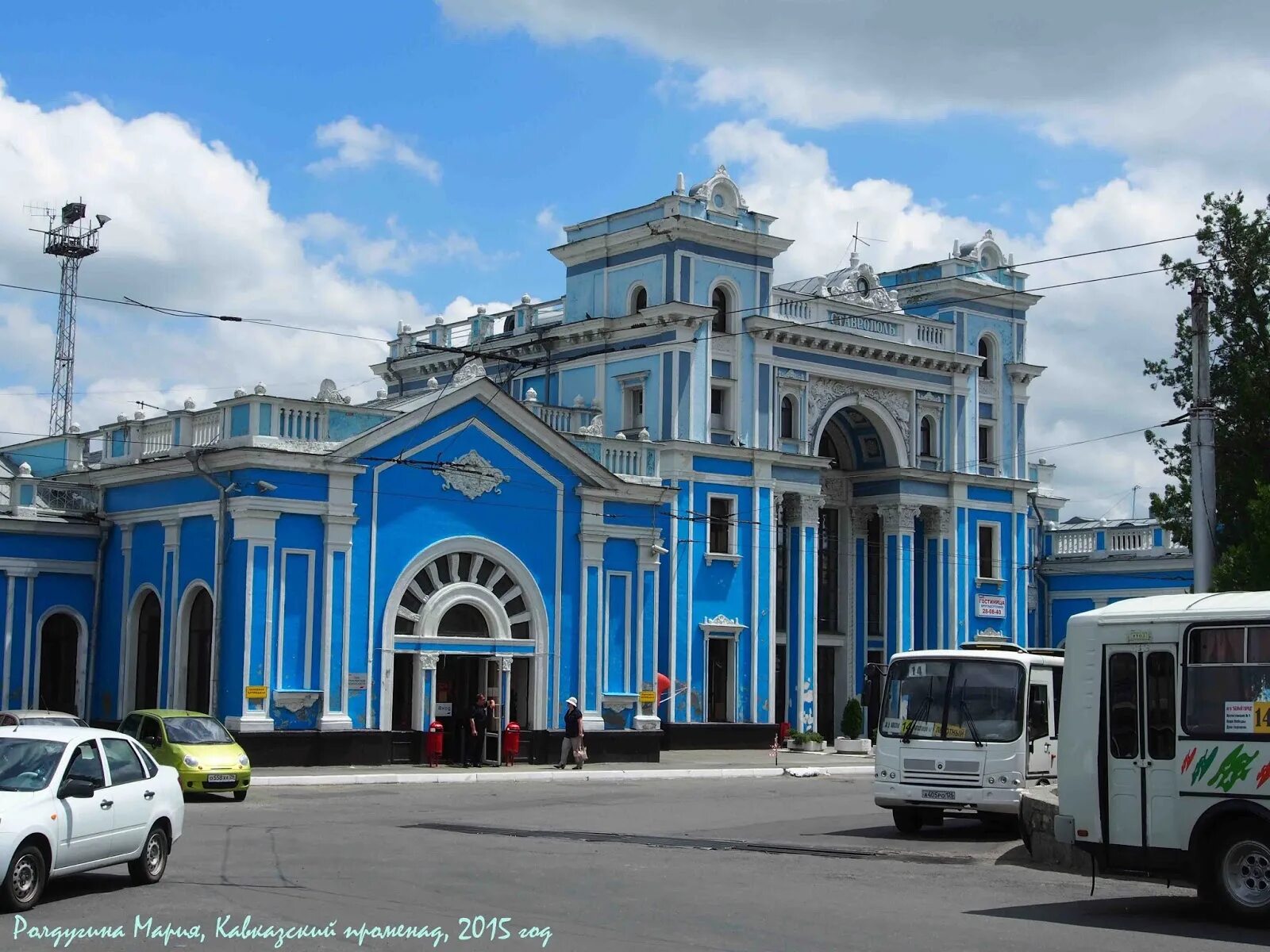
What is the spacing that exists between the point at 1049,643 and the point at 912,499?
1032 centimetres

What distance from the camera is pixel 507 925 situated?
12570mm

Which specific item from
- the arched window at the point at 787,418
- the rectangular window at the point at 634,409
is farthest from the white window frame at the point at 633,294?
the arched window at the point at 787,418

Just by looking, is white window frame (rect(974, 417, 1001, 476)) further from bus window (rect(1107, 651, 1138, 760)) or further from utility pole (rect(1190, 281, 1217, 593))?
bus window (rect(1107, 651, 1138, 760))

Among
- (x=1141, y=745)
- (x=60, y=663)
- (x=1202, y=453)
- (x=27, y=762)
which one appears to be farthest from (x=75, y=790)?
(x=60, y=663)

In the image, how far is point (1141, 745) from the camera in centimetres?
1452

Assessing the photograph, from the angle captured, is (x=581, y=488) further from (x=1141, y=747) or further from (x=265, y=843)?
(x=1141, y=747)

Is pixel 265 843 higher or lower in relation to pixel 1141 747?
lower

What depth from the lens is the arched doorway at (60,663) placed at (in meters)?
37.5

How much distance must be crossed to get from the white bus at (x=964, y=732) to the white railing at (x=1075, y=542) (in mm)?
35887

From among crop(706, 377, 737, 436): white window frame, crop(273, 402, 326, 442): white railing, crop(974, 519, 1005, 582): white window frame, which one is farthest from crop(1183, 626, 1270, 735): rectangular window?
crop(974, 519, 1005, 582): white window frame

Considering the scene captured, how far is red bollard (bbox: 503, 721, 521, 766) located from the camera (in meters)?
36.0

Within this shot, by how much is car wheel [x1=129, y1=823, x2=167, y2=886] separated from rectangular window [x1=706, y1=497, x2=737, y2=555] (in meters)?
31.5

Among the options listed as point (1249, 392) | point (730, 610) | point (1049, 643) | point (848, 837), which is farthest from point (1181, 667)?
point (1049, 643)

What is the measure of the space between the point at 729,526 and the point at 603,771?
12.5 meters
